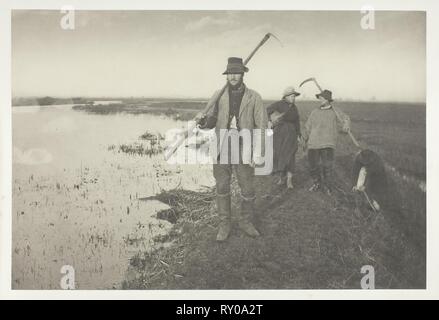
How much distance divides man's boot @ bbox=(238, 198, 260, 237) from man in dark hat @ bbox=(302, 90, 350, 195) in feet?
1.70

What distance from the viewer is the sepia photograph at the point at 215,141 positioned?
127 inches

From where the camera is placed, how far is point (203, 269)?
3.18 metres

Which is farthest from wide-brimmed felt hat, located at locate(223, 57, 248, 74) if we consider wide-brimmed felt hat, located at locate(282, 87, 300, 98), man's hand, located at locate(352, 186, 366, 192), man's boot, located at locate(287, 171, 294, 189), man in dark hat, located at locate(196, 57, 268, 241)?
man's hand, located at locate(352, 186, 366, 192)

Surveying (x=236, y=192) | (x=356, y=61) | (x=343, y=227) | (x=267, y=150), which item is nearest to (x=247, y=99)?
(x=267, y=150)

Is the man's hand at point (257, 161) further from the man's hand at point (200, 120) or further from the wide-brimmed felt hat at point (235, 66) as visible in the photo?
the wide-brimmed felt hat at point (235, 66)

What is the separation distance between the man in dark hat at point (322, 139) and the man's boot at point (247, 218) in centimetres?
52

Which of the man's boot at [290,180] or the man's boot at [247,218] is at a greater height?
the man's boot at [290,180]

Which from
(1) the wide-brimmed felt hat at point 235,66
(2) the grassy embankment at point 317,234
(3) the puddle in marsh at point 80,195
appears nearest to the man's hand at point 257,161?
(2) the grassy embankment at point 317,234

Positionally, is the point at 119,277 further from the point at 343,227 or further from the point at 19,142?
the point at 343,227

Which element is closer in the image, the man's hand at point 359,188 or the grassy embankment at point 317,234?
the grassy embankment at point 317,234

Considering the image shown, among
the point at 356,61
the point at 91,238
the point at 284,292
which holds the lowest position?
the point at 284,292

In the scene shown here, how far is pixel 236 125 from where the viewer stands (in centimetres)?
325

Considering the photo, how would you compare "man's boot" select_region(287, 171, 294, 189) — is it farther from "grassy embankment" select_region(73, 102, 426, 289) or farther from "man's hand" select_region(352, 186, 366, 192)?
"man's hand" select_region(352, 186, 366, 192)

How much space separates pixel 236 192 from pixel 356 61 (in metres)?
1.46
